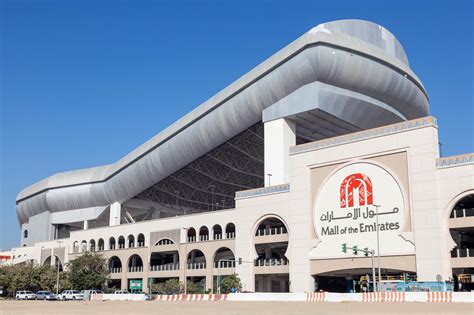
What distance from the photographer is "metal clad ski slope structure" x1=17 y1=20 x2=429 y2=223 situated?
62125 mm

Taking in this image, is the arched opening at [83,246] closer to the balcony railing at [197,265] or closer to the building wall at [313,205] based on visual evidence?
the building wall at [313,205]

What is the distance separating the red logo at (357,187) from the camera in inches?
2161

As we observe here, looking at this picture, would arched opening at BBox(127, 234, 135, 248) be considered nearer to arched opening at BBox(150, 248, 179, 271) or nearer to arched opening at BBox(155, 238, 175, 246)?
arched opening at BBox(150, 248, 179, 271)

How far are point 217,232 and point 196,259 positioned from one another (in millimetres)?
5104

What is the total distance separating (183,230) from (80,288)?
19.1 meters

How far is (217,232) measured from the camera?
77.1 metres

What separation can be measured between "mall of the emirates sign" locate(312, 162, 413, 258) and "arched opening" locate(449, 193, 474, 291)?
4238 millimetres

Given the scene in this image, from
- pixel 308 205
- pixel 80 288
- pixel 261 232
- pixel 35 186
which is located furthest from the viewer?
pixel 35 186

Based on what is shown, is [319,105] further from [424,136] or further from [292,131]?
[424,136]

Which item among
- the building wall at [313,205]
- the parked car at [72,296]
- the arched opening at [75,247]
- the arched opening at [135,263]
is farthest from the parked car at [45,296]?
the arched opening at [75,247]

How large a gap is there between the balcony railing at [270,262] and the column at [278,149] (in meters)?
8.59

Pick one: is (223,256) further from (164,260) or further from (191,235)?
(164,260)

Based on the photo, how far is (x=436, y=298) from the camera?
41.3 m

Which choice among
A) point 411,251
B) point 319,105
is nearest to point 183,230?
point 319,105
